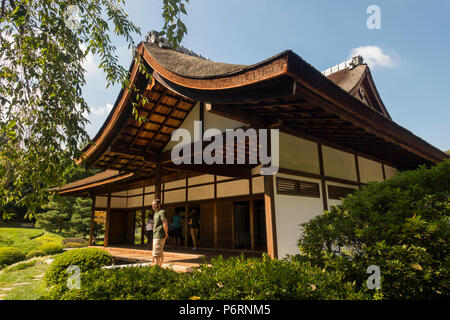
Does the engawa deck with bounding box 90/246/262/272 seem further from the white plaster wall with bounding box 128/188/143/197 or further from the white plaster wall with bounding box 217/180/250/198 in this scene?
the white plaster wall with bounding box 128/188/143/197

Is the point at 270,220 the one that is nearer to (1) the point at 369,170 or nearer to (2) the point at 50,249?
(1) the point at 369,170

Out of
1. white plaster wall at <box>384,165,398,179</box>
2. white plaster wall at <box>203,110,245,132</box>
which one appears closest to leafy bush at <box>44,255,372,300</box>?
white plaster wall at <box>203,110,245,132</box>

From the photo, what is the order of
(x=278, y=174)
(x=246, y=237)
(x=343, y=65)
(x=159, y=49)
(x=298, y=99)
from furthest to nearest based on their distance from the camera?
(x=343, y=65)
(x=246, y=237)
(x=159, y=49)
(x=278, y=174)
(x=298, y=99)

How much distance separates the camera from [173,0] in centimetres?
289

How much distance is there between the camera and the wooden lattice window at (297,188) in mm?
5723

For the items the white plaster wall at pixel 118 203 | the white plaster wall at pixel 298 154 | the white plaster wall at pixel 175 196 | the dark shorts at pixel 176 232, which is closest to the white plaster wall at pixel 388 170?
the white plaster wall at pixel 298 154

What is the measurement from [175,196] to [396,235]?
924 cm

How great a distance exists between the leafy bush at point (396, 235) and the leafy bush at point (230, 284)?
338mm

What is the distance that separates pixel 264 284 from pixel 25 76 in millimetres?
3138

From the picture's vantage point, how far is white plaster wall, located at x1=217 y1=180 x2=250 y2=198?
8.69 m

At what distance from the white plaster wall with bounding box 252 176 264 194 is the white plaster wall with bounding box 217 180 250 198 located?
240 mm

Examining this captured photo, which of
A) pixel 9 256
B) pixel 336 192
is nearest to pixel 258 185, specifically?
pixel 336 192

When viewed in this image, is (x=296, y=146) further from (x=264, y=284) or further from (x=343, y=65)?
(x=343, y=65)
